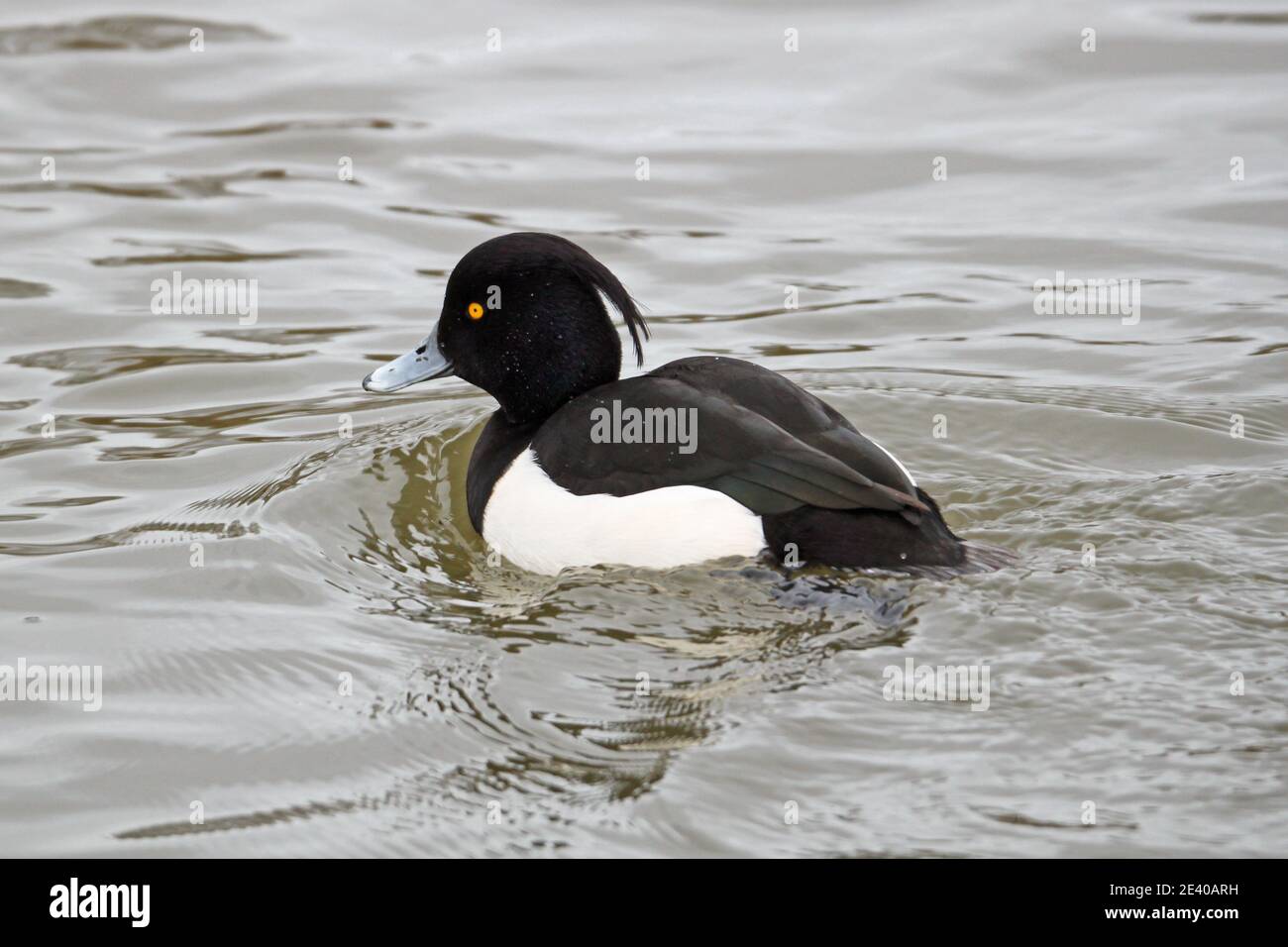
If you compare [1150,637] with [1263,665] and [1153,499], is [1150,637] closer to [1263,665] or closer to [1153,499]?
[1263,665]

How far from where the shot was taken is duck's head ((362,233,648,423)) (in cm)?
599

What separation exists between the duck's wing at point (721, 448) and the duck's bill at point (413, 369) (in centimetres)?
79

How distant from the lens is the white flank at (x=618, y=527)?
5.45 metres

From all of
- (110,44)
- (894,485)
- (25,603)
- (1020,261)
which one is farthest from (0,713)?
(110,44)

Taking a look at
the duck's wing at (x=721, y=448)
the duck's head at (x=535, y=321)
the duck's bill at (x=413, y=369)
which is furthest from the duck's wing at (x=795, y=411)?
the duck's bill at (x=413, y=369)

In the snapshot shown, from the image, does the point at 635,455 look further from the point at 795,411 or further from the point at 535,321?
the point at 535,321

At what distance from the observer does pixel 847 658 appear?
498 centimetres

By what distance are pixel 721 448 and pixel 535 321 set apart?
1022 mm

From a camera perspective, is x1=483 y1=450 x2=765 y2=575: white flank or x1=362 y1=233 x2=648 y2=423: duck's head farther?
x1=362 y1=233 x2=648 y2=423: duck's head

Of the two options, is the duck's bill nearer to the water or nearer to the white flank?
the water

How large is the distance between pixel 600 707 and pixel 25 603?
2290mm

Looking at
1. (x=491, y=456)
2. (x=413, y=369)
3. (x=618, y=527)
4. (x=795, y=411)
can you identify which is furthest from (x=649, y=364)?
(x=618, y=527)

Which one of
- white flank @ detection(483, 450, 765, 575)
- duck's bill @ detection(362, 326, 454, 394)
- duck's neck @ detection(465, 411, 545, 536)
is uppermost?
duck's bill @ detection(362, 326, 454, 394)

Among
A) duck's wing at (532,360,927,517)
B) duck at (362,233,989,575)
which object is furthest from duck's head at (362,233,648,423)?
duck's wing at (532,360,927,517)
